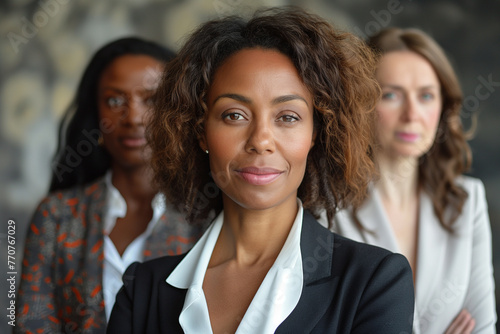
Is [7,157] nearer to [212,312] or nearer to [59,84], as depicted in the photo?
[59,84]

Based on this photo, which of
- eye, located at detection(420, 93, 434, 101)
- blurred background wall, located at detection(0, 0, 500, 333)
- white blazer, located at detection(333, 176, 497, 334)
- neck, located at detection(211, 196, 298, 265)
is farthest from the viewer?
blurred background wall, located at detection(0, 0, 500, 333)

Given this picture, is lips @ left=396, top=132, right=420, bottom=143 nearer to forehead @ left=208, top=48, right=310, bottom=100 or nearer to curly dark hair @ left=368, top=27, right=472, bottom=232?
curly dark hair @ left=368, top=27, right=472, bottom=232

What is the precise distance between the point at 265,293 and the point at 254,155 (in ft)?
1.14

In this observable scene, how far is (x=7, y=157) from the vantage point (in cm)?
417

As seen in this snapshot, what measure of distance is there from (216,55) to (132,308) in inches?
28.8

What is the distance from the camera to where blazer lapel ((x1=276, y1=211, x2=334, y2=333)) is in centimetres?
155

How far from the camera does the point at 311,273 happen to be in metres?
1.63

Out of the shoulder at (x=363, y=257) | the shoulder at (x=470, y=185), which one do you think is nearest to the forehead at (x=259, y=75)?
the shoulder at (x=363, y=257)

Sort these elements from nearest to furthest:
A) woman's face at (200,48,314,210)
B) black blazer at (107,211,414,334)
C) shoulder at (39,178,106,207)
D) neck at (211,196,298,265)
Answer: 1. black blazer at (107,211,414,334)
2. woman's face at (200,48,314,210)
3. neck at (211,196,298,265)
4. shoulder at (39,178,106,207)

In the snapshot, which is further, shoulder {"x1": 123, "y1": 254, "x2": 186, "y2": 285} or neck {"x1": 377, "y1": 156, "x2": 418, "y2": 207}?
neck {"x1": 377, "y1": 156, "x2": 418, "y2": 207}

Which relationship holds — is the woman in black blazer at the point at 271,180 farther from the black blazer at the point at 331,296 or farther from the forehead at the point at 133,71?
the forehead at the point at 133,71

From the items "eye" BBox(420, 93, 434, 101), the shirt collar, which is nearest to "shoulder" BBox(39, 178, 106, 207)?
the shirt collar

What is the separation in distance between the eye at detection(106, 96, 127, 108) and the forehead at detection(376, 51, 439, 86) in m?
1.17

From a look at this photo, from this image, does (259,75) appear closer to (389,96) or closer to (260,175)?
(260,175)
